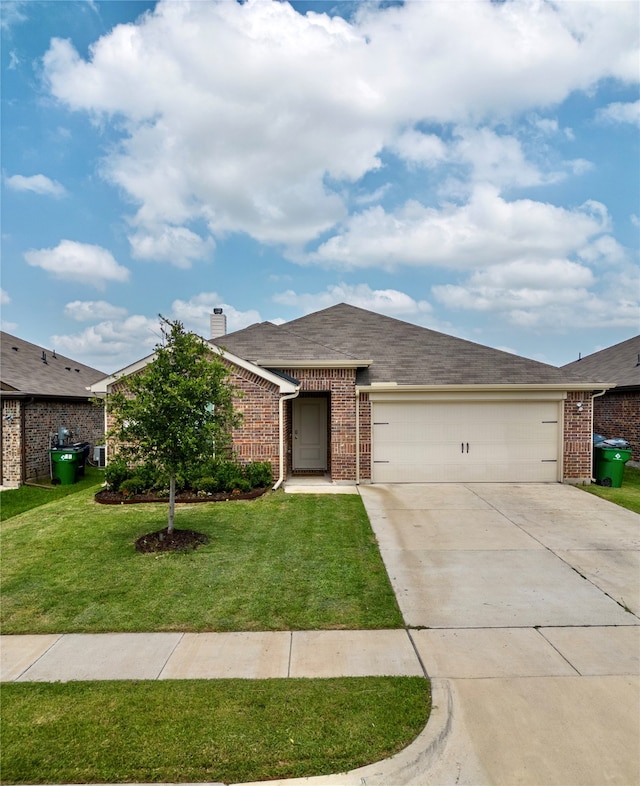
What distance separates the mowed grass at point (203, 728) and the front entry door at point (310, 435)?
9891mm

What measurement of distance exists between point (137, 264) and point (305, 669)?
15094mm

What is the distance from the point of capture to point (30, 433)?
12.8m

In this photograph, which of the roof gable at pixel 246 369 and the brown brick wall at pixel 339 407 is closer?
the roof gable at pixel 246 369

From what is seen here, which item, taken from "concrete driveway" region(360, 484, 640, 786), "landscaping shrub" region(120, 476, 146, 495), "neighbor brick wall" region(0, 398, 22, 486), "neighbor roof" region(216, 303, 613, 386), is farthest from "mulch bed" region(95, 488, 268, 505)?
"neighbor brick wall" region(0, 398, 22, 486)

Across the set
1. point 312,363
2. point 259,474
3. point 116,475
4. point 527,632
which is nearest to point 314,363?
point 312,363

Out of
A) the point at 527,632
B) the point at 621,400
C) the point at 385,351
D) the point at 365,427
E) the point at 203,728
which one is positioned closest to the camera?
the point at 203,728

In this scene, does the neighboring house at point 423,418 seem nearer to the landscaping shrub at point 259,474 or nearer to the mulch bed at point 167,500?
the landscaping shrub at point 259,474

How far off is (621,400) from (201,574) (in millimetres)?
14980

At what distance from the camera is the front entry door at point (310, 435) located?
43.8 feet

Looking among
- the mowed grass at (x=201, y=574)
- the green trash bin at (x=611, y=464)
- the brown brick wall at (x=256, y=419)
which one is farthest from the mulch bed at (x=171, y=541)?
the green trash bin at (x=611, y=464)

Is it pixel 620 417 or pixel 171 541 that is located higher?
pixel 620 417

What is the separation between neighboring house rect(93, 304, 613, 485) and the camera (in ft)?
36.9

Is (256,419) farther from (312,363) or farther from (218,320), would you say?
(218,320)

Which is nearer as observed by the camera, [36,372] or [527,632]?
[527,632]
